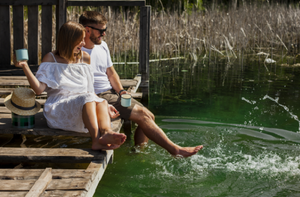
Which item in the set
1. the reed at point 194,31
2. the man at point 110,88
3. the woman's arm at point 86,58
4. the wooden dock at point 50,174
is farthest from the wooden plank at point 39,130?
the reed at point 194,31

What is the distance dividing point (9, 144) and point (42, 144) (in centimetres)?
36

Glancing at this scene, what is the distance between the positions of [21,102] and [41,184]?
1.06 meters

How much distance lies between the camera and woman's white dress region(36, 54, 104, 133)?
3.12m

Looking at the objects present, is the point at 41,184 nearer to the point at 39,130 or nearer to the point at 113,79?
the point at 39,130

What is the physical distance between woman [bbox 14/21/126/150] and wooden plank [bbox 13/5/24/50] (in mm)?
3039

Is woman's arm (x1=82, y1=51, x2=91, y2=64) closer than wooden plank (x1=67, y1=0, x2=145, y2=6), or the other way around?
woman's arm (x1=82, y1=51, x2=91, y2=64)

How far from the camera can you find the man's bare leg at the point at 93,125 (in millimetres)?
2916

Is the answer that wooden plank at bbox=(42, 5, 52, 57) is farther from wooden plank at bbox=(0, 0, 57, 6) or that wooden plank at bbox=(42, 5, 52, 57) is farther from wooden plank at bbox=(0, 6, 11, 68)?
wooden plank at bbox=(0, 6, 11, 68)

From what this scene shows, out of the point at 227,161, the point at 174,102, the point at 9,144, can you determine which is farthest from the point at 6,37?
the point at 227,161

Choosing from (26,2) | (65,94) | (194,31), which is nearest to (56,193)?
(65,94)

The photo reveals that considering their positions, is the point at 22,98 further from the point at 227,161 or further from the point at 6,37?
the point at 6,37

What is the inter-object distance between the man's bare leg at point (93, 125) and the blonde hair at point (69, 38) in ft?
1.84

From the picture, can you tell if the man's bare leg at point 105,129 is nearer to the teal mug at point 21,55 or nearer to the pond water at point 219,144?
the pond water at point 219,144

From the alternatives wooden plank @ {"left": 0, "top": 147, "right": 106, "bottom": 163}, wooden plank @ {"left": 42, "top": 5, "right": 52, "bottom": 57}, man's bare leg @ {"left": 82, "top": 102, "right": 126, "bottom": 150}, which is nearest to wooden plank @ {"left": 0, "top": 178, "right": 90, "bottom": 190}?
wooden plank @ {"left": 0, "top": 147, "right": 106, "bottom": 163}
